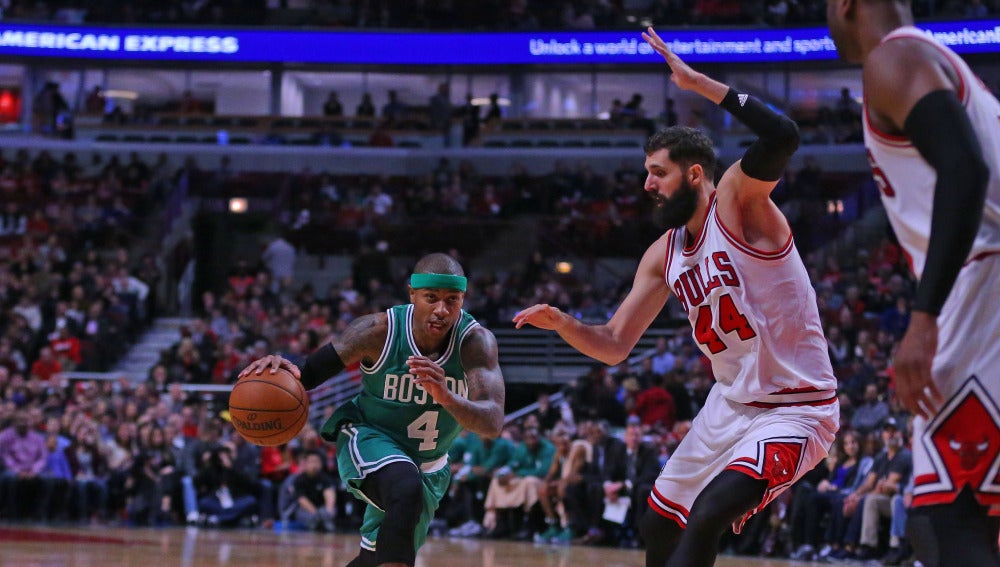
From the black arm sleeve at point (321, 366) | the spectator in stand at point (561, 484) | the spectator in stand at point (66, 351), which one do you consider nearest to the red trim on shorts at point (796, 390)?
the black arm sleeve at point (321, 366)

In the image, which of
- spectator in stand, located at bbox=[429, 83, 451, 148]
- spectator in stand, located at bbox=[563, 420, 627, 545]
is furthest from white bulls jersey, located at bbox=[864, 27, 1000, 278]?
spectator in stand, located at bbox=[429, 83, 451, 148]

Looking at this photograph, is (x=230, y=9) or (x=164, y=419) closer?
(x=164, y=419)

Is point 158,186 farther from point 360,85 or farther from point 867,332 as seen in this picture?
point 867,332

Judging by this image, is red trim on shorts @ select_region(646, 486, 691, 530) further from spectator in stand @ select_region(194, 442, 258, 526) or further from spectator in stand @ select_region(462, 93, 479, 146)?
spectator in stand @ select_region(462, 93, 479, 146)

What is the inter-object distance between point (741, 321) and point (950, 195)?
2.08 meters

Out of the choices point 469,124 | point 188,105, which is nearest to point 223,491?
point 469,124

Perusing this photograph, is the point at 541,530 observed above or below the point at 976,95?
below

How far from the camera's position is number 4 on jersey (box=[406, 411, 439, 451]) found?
6188 millimetres

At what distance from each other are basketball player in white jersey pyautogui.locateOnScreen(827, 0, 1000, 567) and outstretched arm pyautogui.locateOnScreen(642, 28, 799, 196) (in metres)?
1.43

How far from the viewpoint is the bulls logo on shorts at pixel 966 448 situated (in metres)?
3.01

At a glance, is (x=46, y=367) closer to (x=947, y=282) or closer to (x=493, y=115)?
(x=493, y=115)

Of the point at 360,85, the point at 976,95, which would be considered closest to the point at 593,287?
the point at 360,85

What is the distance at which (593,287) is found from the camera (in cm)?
2181

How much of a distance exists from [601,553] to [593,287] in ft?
30.7
